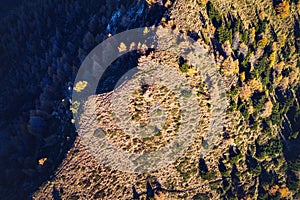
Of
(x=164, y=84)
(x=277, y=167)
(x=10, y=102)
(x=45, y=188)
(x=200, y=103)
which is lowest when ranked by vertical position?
(x=277, y=167)

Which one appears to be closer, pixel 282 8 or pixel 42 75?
pixel 282 8

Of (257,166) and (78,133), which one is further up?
(78,133)

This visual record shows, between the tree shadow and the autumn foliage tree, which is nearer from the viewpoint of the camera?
the tree shadow

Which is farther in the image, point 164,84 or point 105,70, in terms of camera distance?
point 105,70

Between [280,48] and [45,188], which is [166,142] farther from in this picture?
[280,48]

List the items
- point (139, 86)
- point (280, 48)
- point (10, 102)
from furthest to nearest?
1. point (10, 102)
2. point (280, 48)
3. point (139, 86)

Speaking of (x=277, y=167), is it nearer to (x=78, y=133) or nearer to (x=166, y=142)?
(x=166, y=142)

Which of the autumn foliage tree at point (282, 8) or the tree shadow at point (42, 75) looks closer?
the tree shadow at point (42, 75)

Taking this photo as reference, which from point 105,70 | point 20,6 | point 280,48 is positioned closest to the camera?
point 105,70

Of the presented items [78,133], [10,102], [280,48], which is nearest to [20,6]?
[10,102]

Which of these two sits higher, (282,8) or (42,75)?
(42,75)
